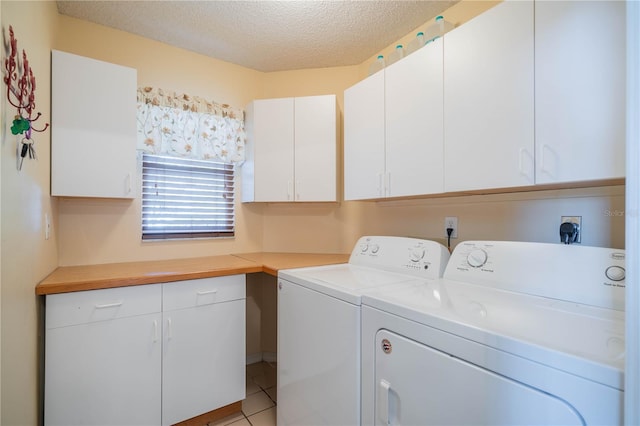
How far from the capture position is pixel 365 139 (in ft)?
6.03

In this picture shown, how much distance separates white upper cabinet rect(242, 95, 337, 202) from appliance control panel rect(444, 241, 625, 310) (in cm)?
113

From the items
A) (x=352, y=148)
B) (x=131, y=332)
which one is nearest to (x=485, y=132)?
(x=352, y=148)

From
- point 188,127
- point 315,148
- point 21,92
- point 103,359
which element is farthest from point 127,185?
point 315,148

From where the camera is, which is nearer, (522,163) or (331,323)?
(522,163)

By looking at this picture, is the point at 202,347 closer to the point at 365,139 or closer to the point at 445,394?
the point at 445,394

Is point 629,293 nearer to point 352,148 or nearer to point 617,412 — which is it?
point 617,412

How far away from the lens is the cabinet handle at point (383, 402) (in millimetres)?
993

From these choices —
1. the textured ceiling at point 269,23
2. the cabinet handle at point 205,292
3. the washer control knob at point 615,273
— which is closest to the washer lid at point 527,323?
the washer control knob at point 615,273

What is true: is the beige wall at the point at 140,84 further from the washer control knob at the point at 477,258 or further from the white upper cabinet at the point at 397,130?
the washer control knob at the point at 477,258

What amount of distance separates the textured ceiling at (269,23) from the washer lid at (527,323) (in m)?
1.72

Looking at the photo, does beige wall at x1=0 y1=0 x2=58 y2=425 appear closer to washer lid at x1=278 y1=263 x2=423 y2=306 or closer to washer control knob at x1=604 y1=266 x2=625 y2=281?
washer lid at x1=278 y1=263 x2=423 y2=306

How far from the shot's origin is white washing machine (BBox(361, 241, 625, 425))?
0.63 m

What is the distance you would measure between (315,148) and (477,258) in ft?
4.48

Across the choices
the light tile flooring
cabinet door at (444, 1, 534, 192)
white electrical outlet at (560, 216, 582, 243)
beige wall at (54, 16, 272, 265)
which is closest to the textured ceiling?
beige wall at (54, 16, 272, 265)
